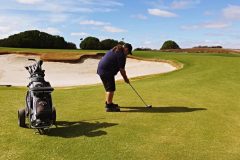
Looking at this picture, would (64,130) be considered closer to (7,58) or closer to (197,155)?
(197,155)

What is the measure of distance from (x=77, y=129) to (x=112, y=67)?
2869 mm

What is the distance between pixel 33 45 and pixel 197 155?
36407mm

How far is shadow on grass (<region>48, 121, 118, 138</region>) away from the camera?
31.1 feet

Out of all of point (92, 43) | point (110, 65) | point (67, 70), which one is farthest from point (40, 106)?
point (92, 43)

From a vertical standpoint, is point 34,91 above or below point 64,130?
above

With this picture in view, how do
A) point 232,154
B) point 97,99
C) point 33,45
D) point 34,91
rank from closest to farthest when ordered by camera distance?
1. point 232,154
2. point 34,91
3. point 97,99
4. point 33,45

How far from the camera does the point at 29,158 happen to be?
26.2ft

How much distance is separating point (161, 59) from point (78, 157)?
2228 centimetres

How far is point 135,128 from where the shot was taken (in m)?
10.1

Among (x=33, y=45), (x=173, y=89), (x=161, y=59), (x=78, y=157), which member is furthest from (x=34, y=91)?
(x=33, y=45)

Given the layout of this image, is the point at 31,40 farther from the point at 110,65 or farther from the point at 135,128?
the point at 135,128

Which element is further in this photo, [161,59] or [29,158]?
[161,59]

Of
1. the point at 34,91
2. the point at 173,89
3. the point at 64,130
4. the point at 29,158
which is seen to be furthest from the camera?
the point at 173,89

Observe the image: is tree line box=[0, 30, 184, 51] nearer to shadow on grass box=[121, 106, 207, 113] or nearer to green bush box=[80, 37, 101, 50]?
green bush box=[80, 37, 101, 50]
